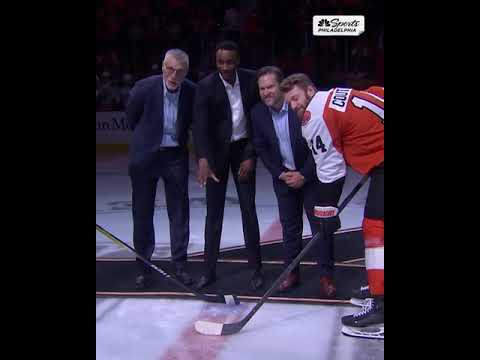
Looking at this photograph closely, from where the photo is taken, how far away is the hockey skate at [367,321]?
3.01m

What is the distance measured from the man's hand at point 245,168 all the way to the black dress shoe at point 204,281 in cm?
53

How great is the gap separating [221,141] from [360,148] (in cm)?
80

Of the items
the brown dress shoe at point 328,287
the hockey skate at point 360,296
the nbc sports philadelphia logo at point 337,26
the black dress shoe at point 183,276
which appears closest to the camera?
the hockey skate at point 360,296

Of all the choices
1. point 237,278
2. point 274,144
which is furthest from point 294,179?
point 237,278

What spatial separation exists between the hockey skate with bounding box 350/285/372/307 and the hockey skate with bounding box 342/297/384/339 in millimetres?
261

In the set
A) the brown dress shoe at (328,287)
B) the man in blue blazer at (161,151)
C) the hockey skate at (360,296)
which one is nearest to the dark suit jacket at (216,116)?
the man in blue blazer at (161,151)

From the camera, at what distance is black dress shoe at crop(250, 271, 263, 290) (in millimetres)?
3695

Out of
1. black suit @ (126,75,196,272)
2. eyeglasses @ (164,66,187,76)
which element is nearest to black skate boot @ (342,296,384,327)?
black suit @ (126,75,196,272)

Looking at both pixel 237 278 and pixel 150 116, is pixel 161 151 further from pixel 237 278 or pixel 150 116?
pixel 237 278

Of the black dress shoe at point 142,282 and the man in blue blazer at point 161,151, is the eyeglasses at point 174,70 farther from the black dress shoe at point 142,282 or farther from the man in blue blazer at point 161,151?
the black dress shoe at point 142,282

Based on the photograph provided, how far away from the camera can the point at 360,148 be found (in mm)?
3039
